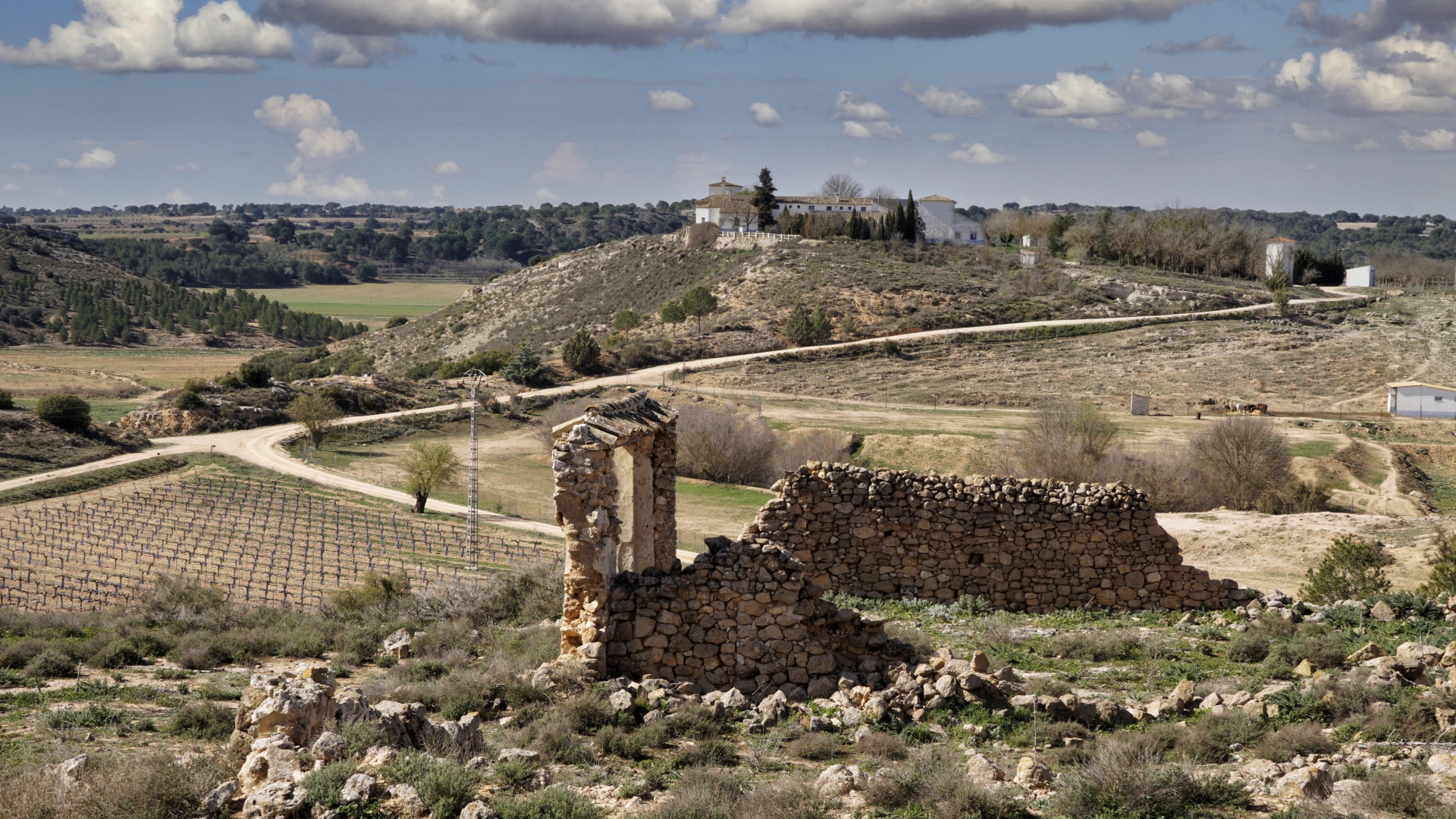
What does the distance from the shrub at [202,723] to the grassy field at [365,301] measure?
139m

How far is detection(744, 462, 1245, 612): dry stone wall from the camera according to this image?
52.5 feet

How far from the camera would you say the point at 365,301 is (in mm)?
179750

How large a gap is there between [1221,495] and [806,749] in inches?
1388

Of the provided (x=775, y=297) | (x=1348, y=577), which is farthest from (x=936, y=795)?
(x=775, y=297)

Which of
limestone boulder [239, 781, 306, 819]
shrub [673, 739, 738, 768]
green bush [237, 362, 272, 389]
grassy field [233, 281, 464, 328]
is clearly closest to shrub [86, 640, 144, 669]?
limestone boulder [239, 781, 306, 819]

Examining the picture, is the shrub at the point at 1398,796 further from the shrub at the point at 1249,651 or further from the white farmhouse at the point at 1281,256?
the white farmhouse at the point at 1281,256

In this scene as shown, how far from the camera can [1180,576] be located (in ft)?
52.3

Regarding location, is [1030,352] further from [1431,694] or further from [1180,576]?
[1431,694]

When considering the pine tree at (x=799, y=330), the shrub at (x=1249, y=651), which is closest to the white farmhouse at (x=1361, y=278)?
the pine tree at (x=799, y=330)

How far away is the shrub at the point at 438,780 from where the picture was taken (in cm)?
795

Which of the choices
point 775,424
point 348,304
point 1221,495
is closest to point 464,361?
point 775,424

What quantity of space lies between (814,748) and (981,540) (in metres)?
7.11

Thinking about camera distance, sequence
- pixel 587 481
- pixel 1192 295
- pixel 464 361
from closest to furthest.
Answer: pixel 587 481, pixel 464 361, pixel 1192 295

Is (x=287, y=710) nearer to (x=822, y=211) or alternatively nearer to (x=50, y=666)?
(x=50, y=666)
